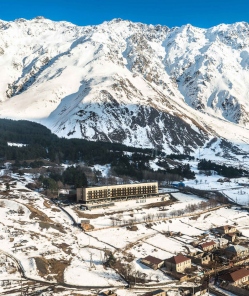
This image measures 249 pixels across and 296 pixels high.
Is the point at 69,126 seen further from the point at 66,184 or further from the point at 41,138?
the point at 66,184

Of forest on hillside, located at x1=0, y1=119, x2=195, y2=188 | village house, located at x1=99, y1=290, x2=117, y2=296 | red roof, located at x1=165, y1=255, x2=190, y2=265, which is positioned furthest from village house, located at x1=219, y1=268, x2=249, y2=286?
forest on hillside, located at x1=0, y1=119, x2=195, y2=188

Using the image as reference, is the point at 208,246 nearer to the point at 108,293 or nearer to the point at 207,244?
the point at 207,244

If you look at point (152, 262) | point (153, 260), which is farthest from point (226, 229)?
point (152, 262)

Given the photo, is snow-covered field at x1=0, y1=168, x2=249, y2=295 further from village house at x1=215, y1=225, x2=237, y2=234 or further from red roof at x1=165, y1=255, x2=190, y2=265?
red roof at x1=165, y1=255, x2=190, y2=265

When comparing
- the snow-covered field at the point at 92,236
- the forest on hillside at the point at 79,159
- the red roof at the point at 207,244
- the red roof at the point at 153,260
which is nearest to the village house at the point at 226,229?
the snow-covered field at the point at 92,236

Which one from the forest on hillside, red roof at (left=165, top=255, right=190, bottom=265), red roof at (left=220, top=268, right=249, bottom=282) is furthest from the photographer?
the forest on hillside

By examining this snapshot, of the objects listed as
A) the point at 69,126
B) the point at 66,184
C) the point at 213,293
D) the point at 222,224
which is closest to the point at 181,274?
the point at 213,293
